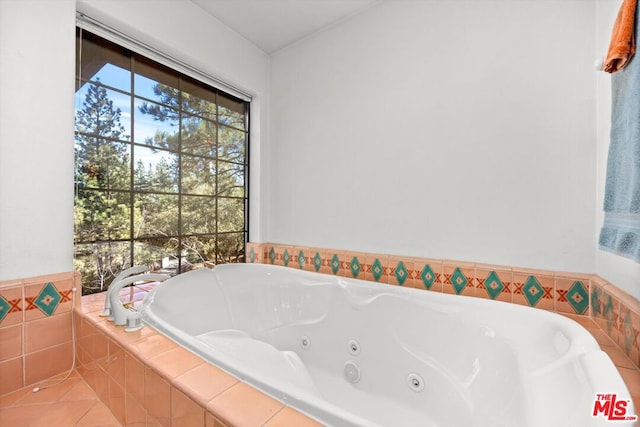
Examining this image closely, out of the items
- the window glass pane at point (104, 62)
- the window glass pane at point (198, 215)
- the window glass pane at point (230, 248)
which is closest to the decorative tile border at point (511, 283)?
the window glass pane at point (230, 248)

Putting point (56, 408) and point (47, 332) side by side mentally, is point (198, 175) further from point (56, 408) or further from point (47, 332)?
point (56, 408)

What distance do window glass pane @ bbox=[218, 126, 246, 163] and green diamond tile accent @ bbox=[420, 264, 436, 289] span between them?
1.63 meters

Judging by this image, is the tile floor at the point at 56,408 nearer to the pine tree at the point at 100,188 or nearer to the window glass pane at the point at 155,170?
the pine tree at the point at 100,188

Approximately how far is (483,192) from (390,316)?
0.79m

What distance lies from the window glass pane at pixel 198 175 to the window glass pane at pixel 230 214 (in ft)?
0.45

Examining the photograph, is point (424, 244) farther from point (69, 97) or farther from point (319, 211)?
point (69, 97)

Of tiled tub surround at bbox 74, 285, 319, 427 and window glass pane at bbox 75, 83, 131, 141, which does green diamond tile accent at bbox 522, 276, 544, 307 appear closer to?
tiled tub surround at bbox 74, 285, 319, 427

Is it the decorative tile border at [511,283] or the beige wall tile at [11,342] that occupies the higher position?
the decorative tile border at [511,283]

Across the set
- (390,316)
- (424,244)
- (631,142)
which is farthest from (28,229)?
(631,142)

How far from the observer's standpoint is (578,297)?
3.90 feet

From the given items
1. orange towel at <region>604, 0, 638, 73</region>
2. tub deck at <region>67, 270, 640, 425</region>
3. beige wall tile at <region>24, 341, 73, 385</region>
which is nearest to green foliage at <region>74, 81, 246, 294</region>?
beige wall tile at <region>24, 341, 73, 385</region>

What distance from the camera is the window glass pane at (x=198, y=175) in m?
1.85

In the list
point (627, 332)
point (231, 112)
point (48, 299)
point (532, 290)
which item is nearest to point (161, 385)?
point (48, 299)

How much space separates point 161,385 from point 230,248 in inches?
57.5
